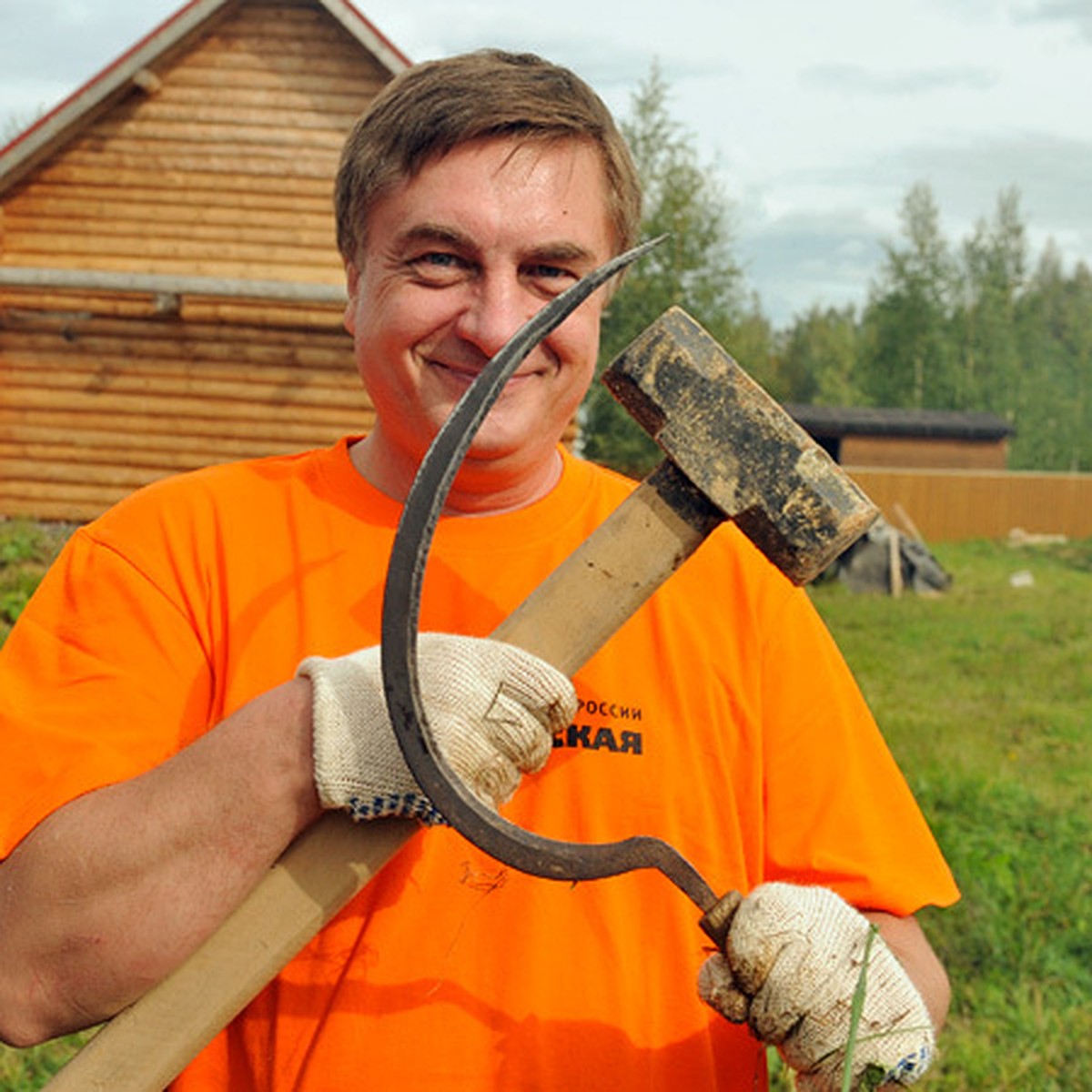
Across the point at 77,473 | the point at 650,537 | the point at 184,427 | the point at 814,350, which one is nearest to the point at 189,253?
the point at 184,427

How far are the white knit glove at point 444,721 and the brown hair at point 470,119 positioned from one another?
76 cm

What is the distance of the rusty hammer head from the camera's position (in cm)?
156

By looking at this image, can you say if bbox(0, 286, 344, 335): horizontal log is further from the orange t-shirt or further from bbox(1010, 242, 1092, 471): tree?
bbox(1010, 242, 1092, 471): tree

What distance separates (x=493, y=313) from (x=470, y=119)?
0.91ft

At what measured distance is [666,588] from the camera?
1875 millimetres

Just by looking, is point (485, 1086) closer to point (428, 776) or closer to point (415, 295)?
point (428, 776)

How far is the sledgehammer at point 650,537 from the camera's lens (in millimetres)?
1451

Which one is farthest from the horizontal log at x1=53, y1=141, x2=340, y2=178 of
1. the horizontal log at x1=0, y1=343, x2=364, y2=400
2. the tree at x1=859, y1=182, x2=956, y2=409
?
the tree at x1=859, y1=182, x2=956, y2=409

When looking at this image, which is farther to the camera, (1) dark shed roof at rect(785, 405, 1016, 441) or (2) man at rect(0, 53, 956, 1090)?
(1) dark shed roof at rect(785, 405, 1016, 441)

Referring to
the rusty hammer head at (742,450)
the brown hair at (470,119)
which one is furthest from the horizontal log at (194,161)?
the rusty hammer head at (742,450)

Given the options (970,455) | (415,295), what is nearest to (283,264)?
(415,295)

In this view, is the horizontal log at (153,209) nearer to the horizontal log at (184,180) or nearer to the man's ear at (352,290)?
the horizontal log at (184,180)

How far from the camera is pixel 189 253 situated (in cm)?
1191

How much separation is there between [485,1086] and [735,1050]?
39 cm
